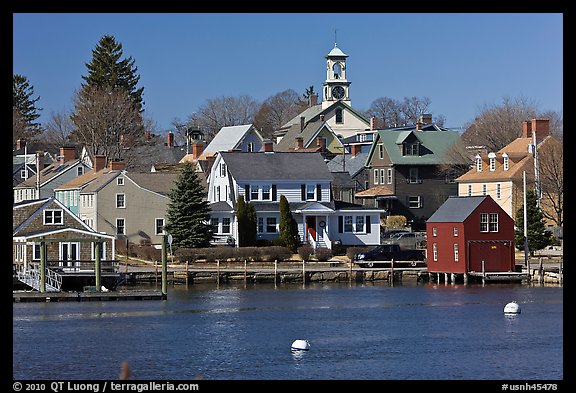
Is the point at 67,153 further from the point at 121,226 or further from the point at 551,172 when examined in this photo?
the point at 551,172

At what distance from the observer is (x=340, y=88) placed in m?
149

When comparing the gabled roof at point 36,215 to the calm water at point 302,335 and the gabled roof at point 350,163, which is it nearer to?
the calm water at point 302,335

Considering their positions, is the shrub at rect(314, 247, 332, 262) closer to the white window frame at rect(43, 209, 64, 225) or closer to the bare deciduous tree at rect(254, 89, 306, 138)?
the white window frame at rect(43, 209, 64, 225)

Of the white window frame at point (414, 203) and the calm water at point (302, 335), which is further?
→ the white window frame at point (414, 203)

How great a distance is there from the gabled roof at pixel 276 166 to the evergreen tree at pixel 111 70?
169ft

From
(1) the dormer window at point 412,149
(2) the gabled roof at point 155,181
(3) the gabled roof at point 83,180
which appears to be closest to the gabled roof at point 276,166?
(2) the gabled roof at point 155,181

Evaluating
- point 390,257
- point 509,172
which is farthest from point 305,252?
point 509,172

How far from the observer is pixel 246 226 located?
8006 cm

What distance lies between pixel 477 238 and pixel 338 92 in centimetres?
8276

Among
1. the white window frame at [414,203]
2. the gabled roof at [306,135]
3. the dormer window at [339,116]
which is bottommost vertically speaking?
the white window frame at [414,203]

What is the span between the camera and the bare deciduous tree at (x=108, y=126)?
381ft

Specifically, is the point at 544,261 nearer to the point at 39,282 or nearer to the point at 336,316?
the point at 336,316
